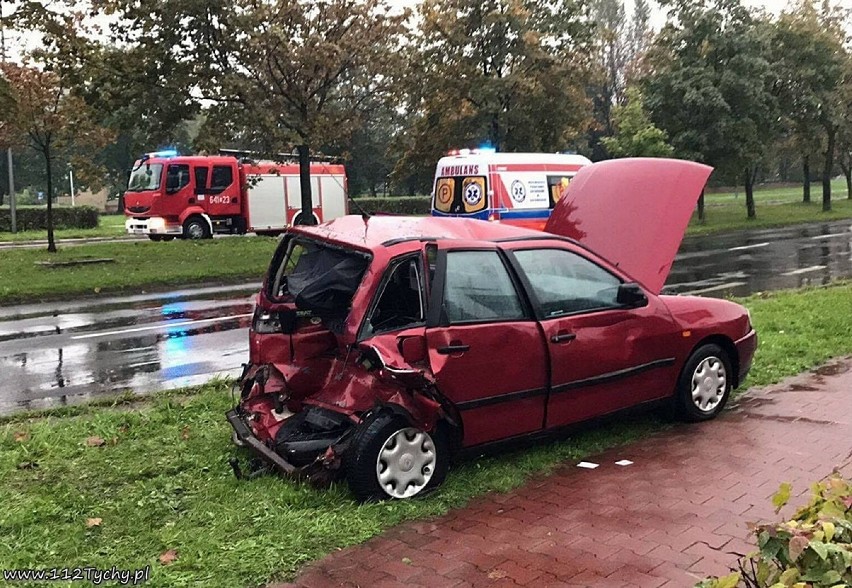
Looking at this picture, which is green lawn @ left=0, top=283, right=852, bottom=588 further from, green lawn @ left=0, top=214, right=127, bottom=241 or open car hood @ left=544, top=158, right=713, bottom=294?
green lawn @ left=0, top=214, right=127, bottom=241

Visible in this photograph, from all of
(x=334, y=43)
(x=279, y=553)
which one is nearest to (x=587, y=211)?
(x=279, y=553)

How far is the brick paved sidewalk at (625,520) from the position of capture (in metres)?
3.67

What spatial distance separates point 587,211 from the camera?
6.61 meters

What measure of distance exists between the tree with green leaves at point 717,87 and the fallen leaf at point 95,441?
2631 centimetres

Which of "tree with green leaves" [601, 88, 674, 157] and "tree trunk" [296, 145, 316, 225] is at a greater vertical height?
"tree with green leaves" [601, 88, 674, 157]

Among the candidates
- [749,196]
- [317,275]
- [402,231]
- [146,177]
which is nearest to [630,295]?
[402,231]

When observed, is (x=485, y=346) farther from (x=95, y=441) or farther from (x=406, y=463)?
(x=95, y=441)

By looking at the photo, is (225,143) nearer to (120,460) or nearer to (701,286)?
(701,286)

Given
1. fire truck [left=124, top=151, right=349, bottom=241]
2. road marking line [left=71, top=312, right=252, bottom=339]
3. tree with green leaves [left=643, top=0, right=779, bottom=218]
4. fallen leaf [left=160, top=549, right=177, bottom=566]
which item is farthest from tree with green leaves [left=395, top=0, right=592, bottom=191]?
fallen leaf [left=160, top=549, right=177, bottom=566]

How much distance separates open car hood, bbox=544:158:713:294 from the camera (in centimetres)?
625

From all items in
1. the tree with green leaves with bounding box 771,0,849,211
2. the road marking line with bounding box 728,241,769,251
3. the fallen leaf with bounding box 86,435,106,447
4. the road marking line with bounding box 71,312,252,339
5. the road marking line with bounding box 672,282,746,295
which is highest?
the tree with green leaves with bounding box 771,0,849,211

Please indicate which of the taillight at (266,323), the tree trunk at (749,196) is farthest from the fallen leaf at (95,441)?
the tree trunk at (749,196)

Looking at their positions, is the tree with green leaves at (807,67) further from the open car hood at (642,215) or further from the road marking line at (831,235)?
the open car hood at (642,215)

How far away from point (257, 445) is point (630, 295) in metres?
2.64
